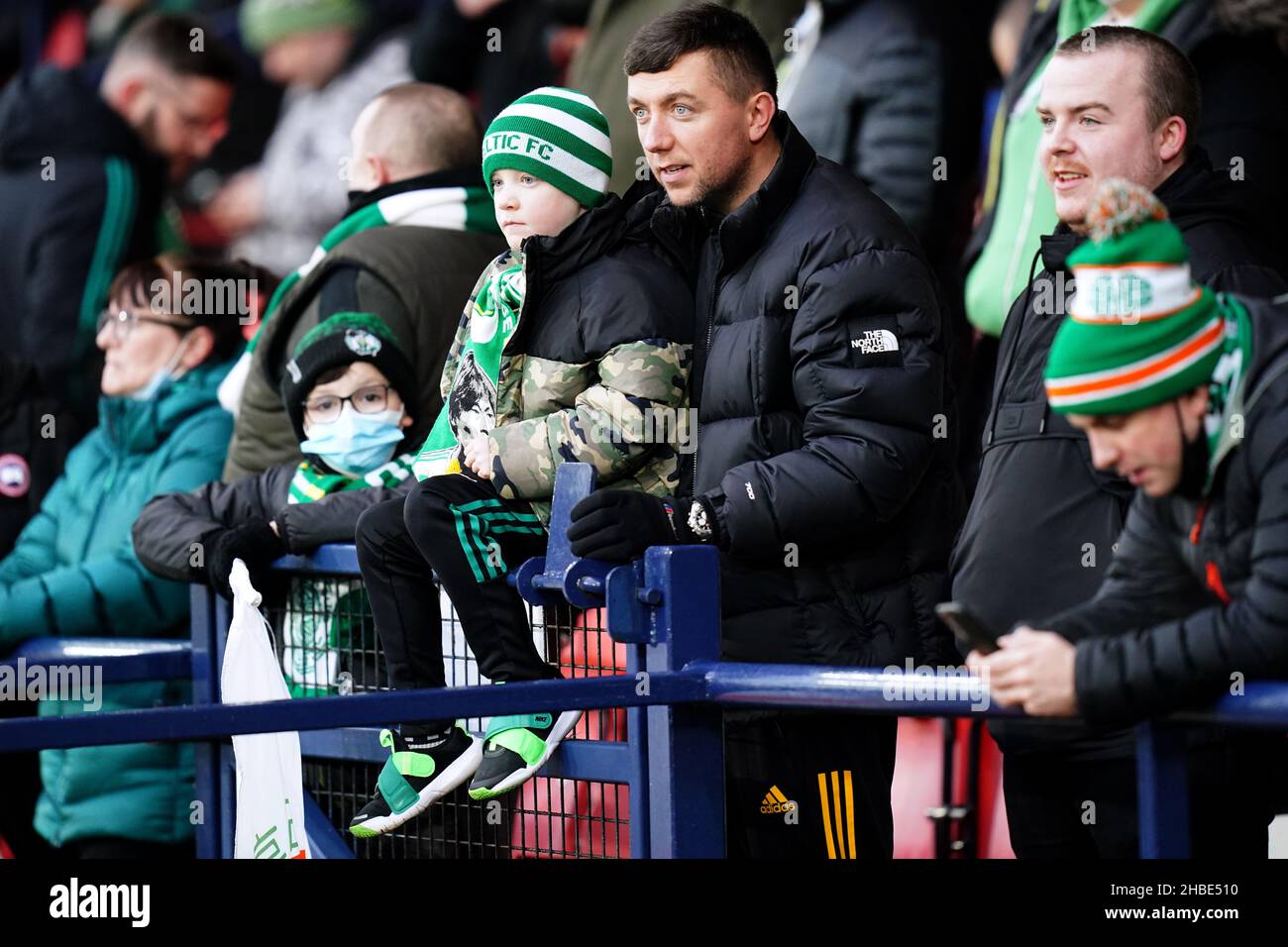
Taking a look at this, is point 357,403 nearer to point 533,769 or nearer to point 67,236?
point 533,769

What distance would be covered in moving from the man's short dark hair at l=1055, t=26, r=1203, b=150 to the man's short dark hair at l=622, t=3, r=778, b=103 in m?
0.59

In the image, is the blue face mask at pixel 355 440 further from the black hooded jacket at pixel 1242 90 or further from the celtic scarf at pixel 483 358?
the black hooded jacket at pixel 1242 90

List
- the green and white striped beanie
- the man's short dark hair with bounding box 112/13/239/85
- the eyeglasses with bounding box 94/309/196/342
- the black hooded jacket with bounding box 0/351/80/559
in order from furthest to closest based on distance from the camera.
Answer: the man's short dark hair with bounding box 112/13/239/85 < the black hooded jacket with bounding box 0/351/80/559 < the eyeglasses with bounding box 94/309/196/342 < the green and white striped beanie

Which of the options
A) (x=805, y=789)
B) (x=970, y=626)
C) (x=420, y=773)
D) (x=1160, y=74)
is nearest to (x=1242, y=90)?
(x=1160, y=74)

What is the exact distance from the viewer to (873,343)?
3.29 metres

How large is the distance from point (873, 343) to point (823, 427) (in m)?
0.15

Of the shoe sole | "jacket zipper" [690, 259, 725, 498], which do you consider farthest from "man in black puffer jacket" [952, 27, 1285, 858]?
the shoe sole

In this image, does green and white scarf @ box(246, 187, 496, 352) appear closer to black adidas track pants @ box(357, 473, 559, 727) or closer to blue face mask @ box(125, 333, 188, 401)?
blue face mask @ box(125, 333, 188, 401)

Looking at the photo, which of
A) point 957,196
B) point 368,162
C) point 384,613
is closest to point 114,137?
point 368,162

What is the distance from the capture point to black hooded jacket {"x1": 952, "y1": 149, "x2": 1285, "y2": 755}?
9.86ft

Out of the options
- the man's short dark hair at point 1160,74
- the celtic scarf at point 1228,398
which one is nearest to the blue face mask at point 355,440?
the man's short dark hair at point 1160,74

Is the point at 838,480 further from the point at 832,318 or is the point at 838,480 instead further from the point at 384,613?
the point at 384,613

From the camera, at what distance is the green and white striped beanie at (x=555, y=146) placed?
146 inches
